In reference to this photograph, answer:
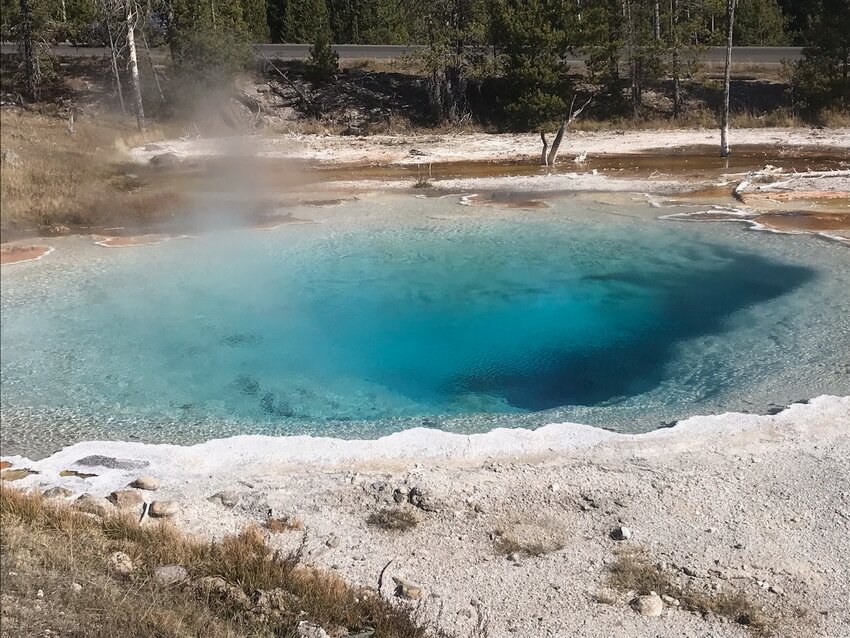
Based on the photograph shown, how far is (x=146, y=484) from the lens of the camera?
4039 millimetres

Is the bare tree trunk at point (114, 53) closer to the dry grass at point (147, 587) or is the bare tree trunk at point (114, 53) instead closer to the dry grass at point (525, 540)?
the dry grass at point (147, 587)

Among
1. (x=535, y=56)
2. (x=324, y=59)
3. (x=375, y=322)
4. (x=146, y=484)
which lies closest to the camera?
(x=146, y=484)

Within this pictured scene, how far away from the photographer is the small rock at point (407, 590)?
328 cm

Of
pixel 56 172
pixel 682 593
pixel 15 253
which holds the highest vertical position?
pixel 56 172

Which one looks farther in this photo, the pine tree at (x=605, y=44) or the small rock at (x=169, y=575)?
the pine tree at (x=605, y=44)

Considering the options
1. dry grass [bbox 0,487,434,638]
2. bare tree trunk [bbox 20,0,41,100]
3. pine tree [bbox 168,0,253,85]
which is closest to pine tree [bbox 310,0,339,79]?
pine tree [bbox 168,0,253,85]

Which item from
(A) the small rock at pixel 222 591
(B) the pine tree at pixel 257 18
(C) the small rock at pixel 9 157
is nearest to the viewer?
(C) the small rock at pixel 9 157

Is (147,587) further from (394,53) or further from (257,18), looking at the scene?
(257,18)

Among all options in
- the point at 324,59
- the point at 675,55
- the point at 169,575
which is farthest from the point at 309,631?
the point at 324,59

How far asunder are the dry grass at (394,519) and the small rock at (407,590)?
0.41m

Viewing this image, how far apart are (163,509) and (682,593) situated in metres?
2.26

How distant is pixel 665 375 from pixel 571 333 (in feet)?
3.62

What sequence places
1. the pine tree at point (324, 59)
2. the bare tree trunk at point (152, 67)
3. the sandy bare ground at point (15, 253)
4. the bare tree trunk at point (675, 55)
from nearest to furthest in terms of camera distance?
1. the sandy bare ground at point (15, 253)
2. the bare tree trunk at point (152, 67)
3. the bare tree trunk at point (675, 55)
4. the pine tree at point (324, 59)

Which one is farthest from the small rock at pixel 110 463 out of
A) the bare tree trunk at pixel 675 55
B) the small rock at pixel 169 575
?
the bare tree trunk at pixel 675 55
